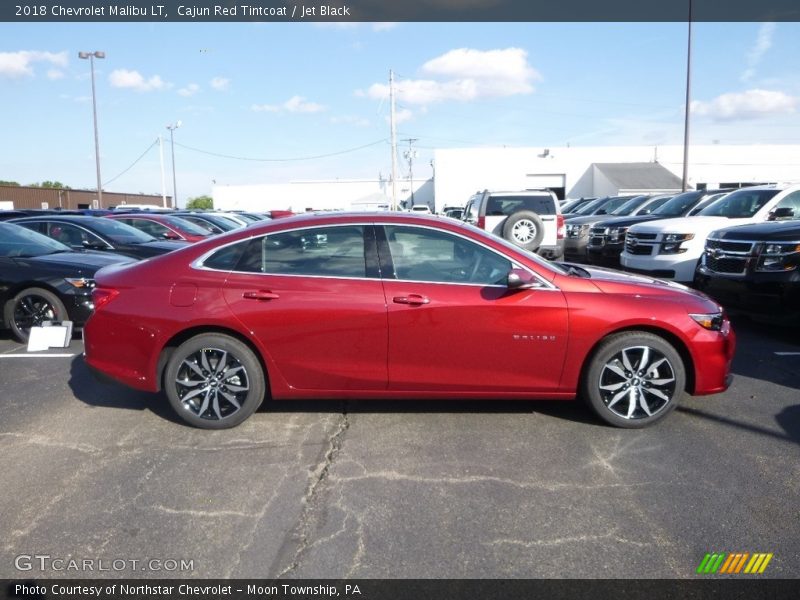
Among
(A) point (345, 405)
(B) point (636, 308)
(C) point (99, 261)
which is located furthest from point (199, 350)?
(C) point (99, 261)

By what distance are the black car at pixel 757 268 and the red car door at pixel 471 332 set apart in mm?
3741

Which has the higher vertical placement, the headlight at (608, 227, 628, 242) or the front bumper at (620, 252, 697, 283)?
the headlight at (608, 227, 628, 242)

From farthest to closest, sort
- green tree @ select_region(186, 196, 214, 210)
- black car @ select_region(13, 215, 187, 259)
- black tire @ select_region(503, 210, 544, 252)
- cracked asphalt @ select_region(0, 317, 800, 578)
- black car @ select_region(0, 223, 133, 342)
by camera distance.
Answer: green tree @ select_region(186, 196, 214, 210) → black tire @ select_region(503, 210, 544, 252) → black car @ select_region(13, 215, 187, 259) → black car @ select_region(0, 223, 133, 342) → cracked asphalt @ select_region(0, 317, 800, 578)

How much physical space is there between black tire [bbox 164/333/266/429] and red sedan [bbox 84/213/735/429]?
0.01 m

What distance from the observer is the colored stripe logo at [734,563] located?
291 centimetres

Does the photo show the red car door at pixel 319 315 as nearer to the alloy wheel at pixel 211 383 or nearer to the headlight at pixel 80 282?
the alloy wheel at pixel 211 383

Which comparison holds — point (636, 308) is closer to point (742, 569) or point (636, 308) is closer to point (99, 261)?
point (742, 569)

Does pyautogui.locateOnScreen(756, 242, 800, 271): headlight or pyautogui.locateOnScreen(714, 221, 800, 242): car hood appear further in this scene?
pyautogui.locateOnScreen(714, 221, 800, 242): car hood

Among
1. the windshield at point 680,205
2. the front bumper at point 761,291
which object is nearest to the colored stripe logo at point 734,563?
the front bumper at point 761,291

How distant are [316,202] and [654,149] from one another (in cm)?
3615

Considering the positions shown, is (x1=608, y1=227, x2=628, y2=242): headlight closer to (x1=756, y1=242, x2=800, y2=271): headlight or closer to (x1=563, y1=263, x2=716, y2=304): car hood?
(x1=756, y1=242, x2=800, y2=271): headlight

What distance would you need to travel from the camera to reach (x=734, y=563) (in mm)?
2971

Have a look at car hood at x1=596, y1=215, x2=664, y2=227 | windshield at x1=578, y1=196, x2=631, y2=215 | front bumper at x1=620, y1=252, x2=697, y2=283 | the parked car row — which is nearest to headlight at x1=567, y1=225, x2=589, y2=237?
the parked car row

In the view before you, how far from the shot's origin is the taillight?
4668 millimetres
